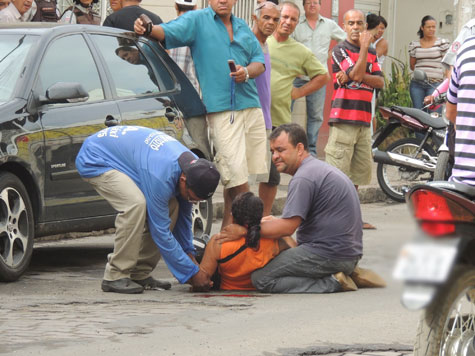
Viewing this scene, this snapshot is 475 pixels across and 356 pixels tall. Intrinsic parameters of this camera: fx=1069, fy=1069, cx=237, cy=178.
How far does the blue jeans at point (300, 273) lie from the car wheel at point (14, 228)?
1.46m

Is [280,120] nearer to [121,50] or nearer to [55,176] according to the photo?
[121,50]

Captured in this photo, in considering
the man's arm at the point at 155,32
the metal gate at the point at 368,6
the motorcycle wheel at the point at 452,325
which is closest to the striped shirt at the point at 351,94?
the man's arm at the point at 155,32

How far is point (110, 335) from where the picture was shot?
501 cm

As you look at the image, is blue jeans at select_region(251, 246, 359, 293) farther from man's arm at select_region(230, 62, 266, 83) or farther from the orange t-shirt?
man's arm at select_region(230, 62, 266, 83)

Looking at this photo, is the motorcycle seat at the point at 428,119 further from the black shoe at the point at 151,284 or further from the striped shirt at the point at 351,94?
the black shoe at the point at 151,284

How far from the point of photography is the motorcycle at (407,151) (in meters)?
11.8

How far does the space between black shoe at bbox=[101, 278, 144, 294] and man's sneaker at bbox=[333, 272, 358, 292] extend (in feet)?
3.95

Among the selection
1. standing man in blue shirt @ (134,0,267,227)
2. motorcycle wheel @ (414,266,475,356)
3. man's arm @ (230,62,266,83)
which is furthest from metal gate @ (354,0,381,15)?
motorcycle wheel @ (414,266,475,356)

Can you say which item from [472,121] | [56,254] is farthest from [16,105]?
[472,121]

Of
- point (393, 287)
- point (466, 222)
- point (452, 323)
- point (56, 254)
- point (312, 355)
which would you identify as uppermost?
point (393, 287)

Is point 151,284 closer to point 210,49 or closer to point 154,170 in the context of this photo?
point 154,170

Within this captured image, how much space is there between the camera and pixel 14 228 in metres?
6.60

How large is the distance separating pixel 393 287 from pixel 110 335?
10.5 feet

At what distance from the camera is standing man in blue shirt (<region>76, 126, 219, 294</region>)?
20.4 ft
